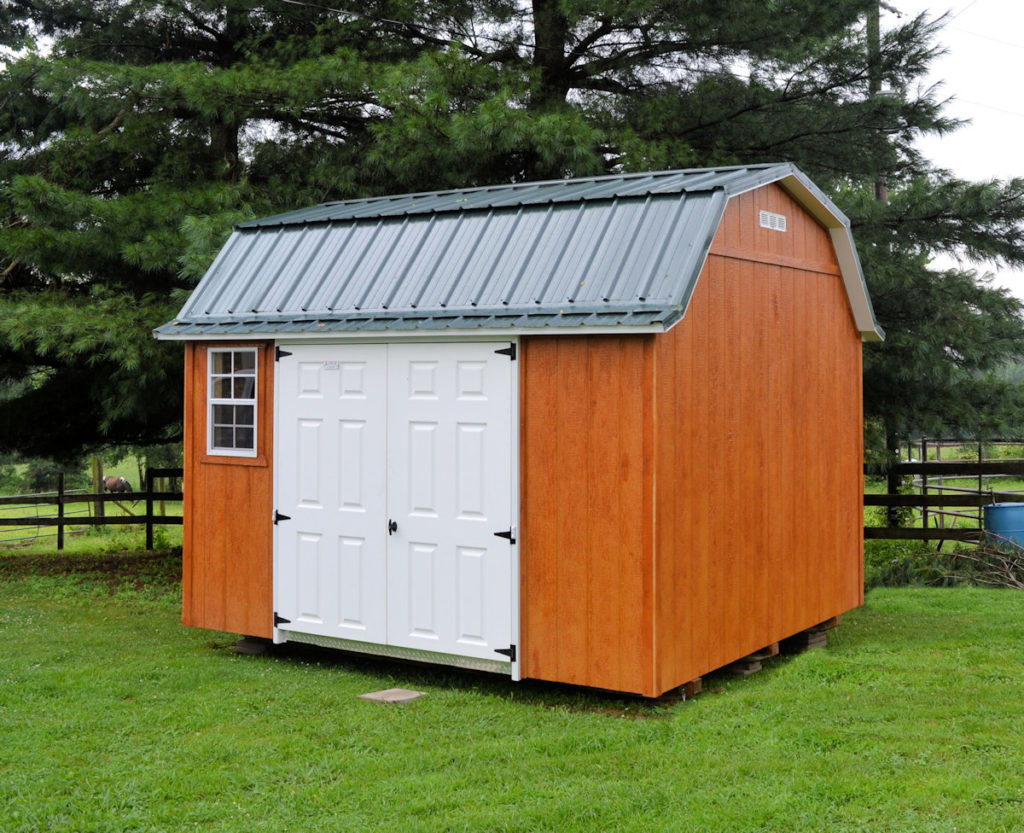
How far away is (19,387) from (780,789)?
25837mm

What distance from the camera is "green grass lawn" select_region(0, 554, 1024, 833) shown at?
5.18 metres

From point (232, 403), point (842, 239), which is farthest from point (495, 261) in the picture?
point (842, 239)

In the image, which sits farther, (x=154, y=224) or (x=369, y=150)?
(x=369, y=150)

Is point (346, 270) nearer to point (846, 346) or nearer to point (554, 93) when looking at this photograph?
point (846, 346)

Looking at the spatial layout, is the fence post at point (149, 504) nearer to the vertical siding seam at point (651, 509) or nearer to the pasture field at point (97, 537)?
the pasture field at point (97, 537)

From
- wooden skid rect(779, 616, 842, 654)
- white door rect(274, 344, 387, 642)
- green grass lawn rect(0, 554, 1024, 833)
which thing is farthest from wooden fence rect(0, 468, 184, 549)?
wooden skid rect(779, 616, 842, 654)

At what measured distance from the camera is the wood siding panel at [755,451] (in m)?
7.00

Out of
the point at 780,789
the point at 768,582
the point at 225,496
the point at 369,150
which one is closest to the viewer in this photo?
the point at 780,789

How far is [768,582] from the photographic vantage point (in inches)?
317

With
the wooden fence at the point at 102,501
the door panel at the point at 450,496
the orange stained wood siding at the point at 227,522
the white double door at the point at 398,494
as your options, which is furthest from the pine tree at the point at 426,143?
the door panel at the point at 450,496

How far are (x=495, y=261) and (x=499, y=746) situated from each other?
315 cm

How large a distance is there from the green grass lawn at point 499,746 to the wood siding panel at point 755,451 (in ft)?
1.61

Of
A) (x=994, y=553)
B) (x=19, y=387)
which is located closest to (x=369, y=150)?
(x=994, y=553)

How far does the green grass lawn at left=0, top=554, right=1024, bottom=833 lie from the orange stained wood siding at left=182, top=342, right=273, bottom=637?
0.36 metres
